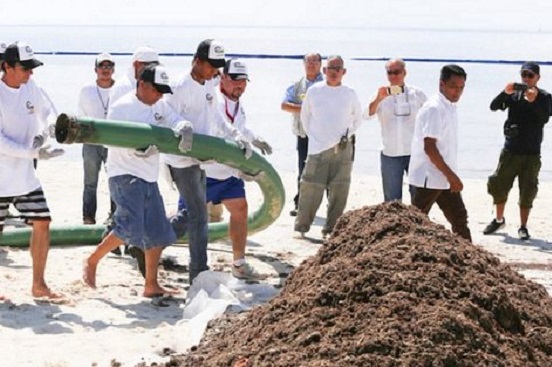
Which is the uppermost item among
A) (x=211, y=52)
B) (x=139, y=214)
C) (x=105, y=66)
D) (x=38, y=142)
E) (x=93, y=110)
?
(x=211, y=52)

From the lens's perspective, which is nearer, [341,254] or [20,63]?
[341,254]

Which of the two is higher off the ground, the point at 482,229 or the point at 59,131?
the point at 59,131

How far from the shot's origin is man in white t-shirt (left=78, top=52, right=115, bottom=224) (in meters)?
11.3

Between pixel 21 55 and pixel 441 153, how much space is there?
10.8 ft

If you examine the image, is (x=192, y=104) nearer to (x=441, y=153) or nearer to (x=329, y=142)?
(x=441, y=153)

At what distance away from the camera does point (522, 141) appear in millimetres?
11969

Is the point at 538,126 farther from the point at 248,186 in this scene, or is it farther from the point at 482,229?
the point at 248,186

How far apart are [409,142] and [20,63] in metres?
4.09

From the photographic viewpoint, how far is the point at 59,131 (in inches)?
324

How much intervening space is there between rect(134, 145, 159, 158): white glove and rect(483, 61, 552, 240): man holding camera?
4559 millimetres

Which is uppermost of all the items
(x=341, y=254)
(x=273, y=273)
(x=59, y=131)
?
(x=59, y=131)

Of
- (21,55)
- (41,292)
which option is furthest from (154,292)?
(21,55)

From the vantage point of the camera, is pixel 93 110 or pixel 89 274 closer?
pixel 89 274

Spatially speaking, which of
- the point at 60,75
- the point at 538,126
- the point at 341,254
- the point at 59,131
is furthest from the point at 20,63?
the point at 60,75
